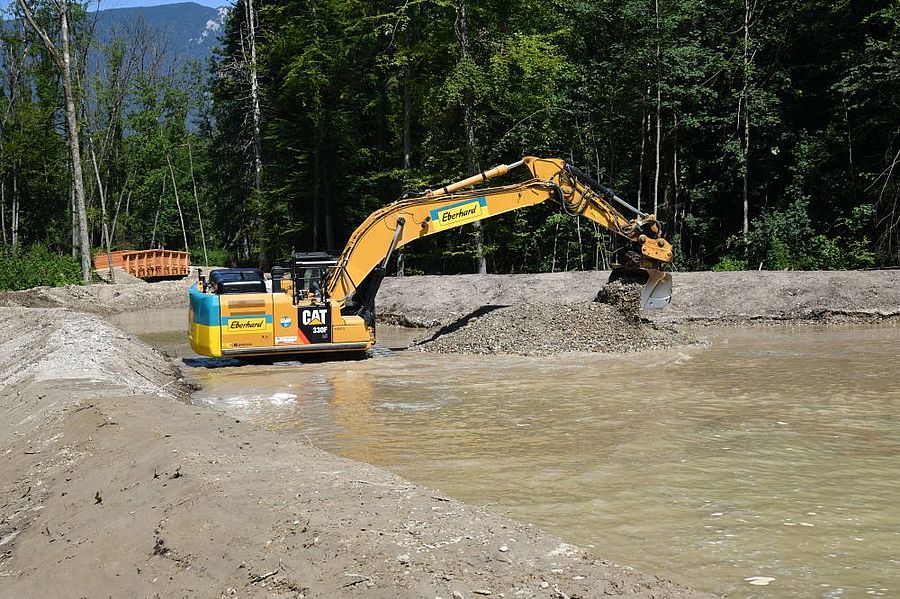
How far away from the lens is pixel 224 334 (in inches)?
584

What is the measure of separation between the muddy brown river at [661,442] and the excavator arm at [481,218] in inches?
60.9

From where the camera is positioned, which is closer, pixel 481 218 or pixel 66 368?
pixel 66 368

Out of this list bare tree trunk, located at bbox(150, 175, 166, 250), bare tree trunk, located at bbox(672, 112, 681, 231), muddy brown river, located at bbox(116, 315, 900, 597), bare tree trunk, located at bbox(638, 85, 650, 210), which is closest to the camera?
muddy brown river, located at bbox(116, 315, 900, 597)

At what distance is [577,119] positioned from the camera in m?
31.4

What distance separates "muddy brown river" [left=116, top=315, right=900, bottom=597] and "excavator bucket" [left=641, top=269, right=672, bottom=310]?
1.36 meters

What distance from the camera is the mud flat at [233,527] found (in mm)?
4262

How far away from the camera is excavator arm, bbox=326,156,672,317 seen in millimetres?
15727

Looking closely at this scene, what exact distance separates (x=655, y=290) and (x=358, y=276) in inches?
226

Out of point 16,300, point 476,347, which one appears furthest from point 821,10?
point 16,300

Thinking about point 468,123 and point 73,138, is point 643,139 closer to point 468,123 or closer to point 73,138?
point 468,123

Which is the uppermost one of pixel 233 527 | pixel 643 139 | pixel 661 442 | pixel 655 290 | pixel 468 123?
pixel 468 123

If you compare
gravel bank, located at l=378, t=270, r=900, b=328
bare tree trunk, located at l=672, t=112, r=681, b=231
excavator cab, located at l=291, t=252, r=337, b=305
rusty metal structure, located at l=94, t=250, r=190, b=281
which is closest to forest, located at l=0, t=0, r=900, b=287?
bare tree trunk, located at l=672, t=112, r=681, b=231

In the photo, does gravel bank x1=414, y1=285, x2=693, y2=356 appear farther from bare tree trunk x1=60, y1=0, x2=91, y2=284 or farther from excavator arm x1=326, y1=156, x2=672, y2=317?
bare tree trunk x1=60, y1=0, x2=91, y2=284

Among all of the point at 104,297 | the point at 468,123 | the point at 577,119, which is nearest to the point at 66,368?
the point at 468,123
